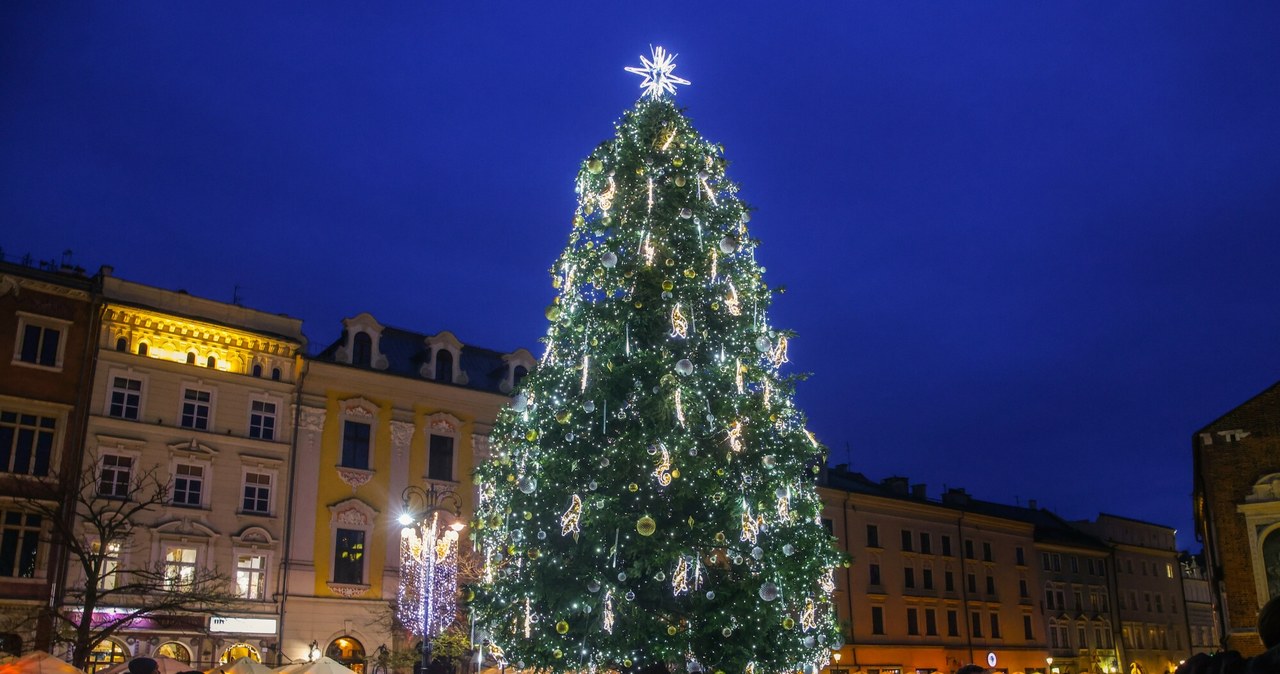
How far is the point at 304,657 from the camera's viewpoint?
112ft

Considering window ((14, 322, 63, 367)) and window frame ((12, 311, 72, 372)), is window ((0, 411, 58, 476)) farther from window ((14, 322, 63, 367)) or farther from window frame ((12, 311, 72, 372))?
window ((14, 322, 63, 367))

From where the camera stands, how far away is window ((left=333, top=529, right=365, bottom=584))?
36.3 meters

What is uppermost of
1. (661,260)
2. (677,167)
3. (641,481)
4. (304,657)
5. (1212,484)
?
(677,167)

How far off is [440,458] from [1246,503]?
87.5 ft

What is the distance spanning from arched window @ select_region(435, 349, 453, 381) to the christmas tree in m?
21.6

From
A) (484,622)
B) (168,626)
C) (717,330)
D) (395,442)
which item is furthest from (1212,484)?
(168,626)

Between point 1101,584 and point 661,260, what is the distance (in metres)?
58.3

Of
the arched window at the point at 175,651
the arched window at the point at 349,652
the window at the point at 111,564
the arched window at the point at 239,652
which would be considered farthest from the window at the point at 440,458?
the window at the point at 111,564

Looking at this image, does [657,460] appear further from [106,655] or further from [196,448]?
[106,655]

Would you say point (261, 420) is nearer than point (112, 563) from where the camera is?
No

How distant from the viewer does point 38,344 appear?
3238 centimetres

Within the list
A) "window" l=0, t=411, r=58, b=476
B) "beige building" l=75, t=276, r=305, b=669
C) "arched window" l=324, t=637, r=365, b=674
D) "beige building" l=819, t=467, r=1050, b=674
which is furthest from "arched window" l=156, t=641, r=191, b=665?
"beige building" l=819, t=467, r=1050, b=674

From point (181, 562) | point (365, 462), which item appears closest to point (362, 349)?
point (365, 462)

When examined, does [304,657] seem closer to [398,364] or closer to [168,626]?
[168,626]
